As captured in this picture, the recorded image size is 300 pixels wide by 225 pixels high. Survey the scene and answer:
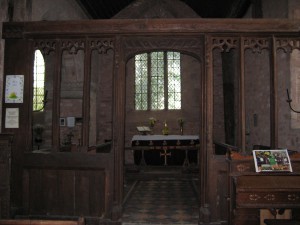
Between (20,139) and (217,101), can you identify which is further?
(217,101)

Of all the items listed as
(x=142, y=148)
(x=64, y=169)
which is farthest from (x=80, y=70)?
(x=64, y=169)

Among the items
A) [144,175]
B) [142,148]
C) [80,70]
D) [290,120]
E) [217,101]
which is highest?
[80,70]

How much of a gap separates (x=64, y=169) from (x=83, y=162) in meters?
0.30

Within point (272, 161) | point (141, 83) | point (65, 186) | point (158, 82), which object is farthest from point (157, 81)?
point (272, 161)

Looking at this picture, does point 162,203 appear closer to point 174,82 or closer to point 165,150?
point 165,150

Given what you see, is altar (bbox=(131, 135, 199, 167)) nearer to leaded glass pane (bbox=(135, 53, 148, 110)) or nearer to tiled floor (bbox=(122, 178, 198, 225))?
tiled floor (bbox=(122, 178, 198, 225))

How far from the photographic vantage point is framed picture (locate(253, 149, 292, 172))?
398 cm

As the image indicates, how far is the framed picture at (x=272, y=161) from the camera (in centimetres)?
398

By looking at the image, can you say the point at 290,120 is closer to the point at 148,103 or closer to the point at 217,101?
the point at 217,101

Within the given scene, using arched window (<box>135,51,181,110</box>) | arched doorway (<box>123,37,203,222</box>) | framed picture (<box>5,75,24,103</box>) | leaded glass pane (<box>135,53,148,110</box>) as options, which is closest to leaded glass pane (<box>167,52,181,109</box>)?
arched window (<box>135,51,181,110</box>)

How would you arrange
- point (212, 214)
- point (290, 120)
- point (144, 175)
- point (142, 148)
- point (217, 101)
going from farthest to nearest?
point (217, 101) < point (142, 148) < point (144, 175) < point (290, 120) < point (212, 214)

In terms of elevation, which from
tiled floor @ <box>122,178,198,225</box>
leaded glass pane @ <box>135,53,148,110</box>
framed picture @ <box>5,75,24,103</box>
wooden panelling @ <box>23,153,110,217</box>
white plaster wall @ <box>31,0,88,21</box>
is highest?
white plaster wall @ <box>31,0,88,21</box>

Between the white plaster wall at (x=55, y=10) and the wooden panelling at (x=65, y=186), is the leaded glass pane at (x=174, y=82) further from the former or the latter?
the wooden panelling at (x=65, y=186)

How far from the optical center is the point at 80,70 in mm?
9141
